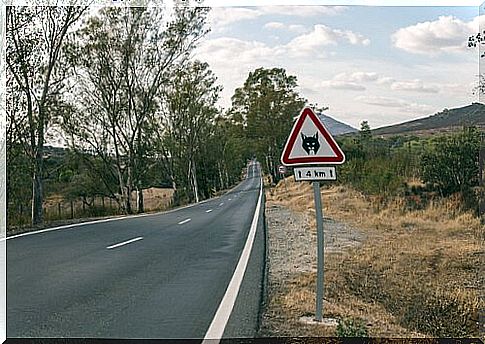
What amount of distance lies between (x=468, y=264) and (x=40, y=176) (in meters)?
15.1

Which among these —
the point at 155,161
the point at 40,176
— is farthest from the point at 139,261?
the point at 155,161

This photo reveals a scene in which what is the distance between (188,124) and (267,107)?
30191 mm

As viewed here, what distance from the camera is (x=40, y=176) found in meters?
22.0

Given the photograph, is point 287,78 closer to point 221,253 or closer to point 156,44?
point 221,253

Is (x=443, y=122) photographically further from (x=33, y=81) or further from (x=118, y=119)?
(x=118, y=119)

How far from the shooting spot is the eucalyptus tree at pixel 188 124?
47.8m

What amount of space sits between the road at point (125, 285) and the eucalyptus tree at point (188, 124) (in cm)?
3051

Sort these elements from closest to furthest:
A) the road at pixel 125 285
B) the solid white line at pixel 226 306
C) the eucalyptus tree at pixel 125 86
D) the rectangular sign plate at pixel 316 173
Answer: the solid white line at pixel 226 306 → the road at pixel 125 285 → the rectangular sign plate at pixel 316 173 → the eucalyptus tree at pixel 125 86

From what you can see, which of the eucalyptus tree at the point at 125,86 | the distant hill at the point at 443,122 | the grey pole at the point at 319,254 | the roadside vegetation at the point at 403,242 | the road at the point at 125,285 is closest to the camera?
the road at the point at 125,285

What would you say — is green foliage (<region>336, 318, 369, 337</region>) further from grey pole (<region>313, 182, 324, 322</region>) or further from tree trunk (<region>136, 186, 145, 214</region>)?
tree trunk (<region>136, 186, 145, 214</region>)

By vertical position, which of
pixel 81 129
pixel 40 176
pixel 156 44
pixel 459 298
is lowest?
pixel 459 298

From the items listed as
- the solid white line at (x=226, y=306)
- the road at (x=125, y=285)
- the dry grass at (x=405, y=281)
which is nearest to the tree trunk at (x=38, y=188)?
the road at (x=125, y=285)

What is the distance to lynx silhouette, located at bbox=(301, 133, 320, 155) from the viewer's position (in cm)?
669

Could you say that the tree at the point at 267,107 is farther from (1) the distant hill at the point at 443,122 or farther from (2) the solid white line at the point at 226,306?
(2) the solid white line at the point at 226,306
